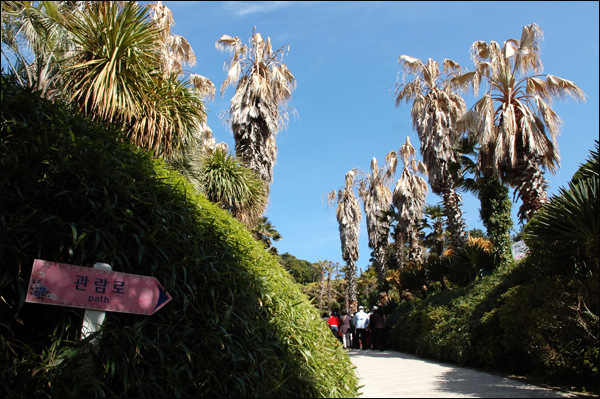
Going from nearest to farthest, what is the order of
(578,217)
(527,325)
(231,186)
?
(578,217)
(527,325)
(231,186)

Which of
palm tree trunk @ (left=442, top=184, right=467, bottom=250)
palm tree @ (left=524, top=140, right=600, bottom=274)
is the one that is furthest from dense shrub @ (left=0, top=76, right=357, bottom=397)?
palm tree trunk @ (left=442, top=184, right=467, bottom=250)

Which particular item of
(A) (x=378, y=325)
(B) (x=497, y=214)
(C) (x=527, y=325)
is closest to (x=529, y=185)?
(B) (x=497, y=214)

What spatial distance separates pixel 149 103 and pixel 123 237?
10.8 feet

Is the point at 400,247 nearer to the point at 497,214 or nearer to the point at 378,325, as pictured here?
the point at 378,325

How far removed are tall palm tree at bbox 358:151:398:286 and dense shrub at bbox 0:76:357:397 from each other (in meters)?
24.6

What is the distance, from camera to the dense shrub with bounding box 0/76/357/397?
9.07 ft

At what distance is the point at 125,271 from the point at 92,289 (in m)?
0.70

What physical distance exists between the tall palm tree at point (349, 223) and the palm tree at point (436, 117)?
607 inches

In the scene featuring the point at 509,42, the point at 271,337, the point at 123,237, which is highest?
the point at 509,42

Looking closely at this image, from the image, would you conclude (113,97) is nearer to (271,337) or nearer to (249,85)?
(271,337)

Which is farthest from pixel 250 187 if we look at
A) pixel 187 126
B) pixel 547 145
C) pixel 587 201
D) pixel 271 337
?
pixel 547 145

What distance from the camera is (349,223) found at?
32656 mm

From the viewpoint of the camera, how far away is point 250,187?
9875 millimetres

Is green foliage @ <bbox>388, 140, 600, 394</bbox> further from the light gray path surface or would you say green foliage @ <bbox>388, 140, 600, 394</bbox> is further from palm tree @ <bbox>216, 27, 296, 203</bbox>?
palm tree @ <bbox>216, 27, 296, 203</bbox>
